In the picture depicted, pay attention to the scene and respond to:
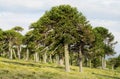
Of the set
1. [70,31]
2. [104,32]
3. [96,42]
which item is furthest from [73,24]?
[104,32]

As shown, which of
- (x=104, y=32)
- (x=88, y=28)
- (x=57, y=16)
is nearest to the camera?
(x=57, y=16)

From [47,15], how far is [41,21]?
1.30m

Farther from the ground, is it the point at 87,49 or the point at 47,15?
the point at 47,15

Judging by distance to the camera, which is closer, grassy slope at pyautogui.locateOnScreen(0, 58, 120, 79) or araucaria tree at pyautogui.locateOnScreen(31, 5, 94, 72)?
grassy slope at pyautogui.locateOnScreen(0, 58, 120, 79)

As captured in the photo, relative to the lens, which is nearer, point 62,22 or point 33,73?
point 33,73

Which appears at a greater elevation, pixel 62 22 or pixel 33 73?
pixel 62 22

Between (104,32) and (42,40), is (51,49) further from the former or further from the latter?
(104,32)

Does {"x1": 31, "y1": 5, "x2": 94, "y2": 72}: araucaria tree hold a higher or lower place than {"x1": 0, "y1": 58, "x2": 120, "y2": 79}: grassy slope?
higher

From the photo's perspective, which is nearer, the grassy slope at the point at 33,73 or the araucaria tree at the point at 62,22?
the grassy slope at the point at 33,73

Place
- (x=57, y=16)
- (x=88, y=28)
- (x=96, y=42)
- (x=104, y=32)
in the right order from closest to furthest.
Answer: (x=57, y=16)
(x=88, y=28)
(x=96, y=42)
(x=104, y=32)

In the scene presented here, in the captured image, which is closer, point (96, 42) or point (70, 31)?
point (70, 31)

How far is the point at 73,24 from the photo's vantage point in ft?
173

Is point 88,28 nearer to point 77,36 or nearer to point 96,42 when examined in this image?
point 77,36

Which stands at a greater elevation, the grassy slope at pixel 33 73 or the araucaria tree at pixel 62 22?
the araucaria tree at pixel 62 22
